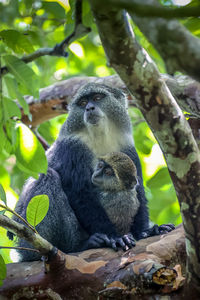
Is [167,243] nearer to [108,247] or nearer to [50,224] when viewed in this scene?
[108,247]

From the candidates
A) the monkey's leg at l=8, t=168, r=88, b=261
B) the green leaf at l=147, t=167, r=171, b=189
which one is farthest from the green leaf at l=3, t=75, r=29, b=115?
the green leaf at l=147, t=167, r=171, b=189

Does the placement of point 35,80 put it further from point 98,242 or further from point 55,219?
point 98,242

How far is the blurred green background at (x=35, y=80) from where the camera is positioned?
10.1 ft

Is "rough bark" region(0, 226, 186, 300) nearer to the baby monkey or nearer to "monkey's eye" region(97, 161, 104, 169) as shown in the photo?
the baby monkey

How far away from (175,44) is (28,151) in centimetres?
137

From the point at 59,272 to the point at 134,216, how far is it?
7.00 feet

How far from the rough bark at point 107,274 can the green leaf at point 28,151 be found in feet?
2.92

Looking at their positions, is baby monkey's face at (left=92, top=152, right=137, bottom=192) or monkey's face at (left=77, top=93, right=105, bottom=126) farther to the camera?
monkey's face at (left=77, top=93, right=105, bottom=126)

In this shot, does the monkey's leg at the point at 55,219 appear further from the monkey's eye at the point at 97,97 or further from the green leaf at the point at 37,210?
the green leaf at the point at 37,210

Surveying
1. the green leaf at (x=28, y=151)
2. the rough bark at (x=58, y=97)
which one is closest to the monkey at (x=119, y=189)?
the rough bark at (x=58, y=97)

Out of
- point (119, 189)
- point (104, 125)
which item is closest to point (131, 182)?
point (119, 189)

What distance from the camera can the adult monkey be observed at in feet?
16.3

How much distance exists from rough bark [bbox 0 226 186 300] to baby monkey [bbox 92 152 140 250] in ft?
4.26

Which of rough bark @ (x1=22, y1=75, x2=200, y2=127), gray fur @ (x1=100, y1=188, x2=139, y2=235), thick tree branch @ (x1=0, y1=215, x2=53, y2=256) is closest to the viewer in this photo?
thick tree branch @ (x1=0, y1=215, x2=53, y2=256)
